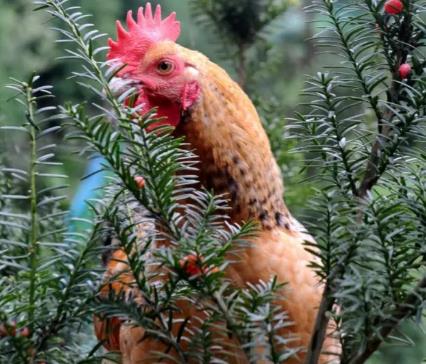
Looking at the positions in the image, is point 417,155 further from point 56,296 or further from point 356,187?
point 56,296

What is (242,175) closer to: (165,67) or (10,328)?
(165,67)

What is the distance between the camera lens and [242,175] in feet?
5.47

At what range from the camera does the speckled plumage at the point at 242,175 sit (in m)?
1.56

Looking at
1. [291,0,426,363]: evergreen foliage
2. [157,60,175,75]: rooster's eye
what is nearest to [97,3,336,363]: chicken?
[157,60,175,75]: rooster's eye

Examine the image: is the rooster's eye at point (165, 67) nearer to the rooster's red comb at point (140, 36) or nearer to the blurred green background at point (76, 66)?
the rooster's red comb at point (140, 36)

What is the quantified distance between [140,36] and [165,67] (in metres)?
0.10

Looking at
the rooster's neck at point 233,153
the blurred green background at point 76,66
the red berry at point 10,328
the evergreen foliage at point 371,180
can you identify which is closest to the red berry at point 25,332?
the red berry at point 10,328

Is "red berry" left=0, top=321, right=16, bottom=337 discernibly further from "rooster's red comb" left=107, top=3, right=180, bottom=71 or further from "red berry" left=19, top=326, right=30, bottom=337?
"rooster's red comb" left=107, top=3, right=180, bottom=71

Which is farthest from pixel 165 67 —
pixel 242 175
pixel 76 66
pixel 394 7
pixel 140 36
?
pixel 76 66

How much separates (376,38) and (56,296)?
1.51 ft

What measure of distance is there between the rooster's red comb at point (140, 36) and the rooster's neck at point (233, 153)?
0.43ft

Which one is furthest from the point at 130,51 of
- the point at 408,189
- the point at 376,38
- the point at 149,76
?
the point at 408,189

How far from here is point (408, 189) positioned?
1.04 metres

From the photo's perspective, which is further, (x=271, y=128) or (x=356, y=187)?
(x=271, y=128)
